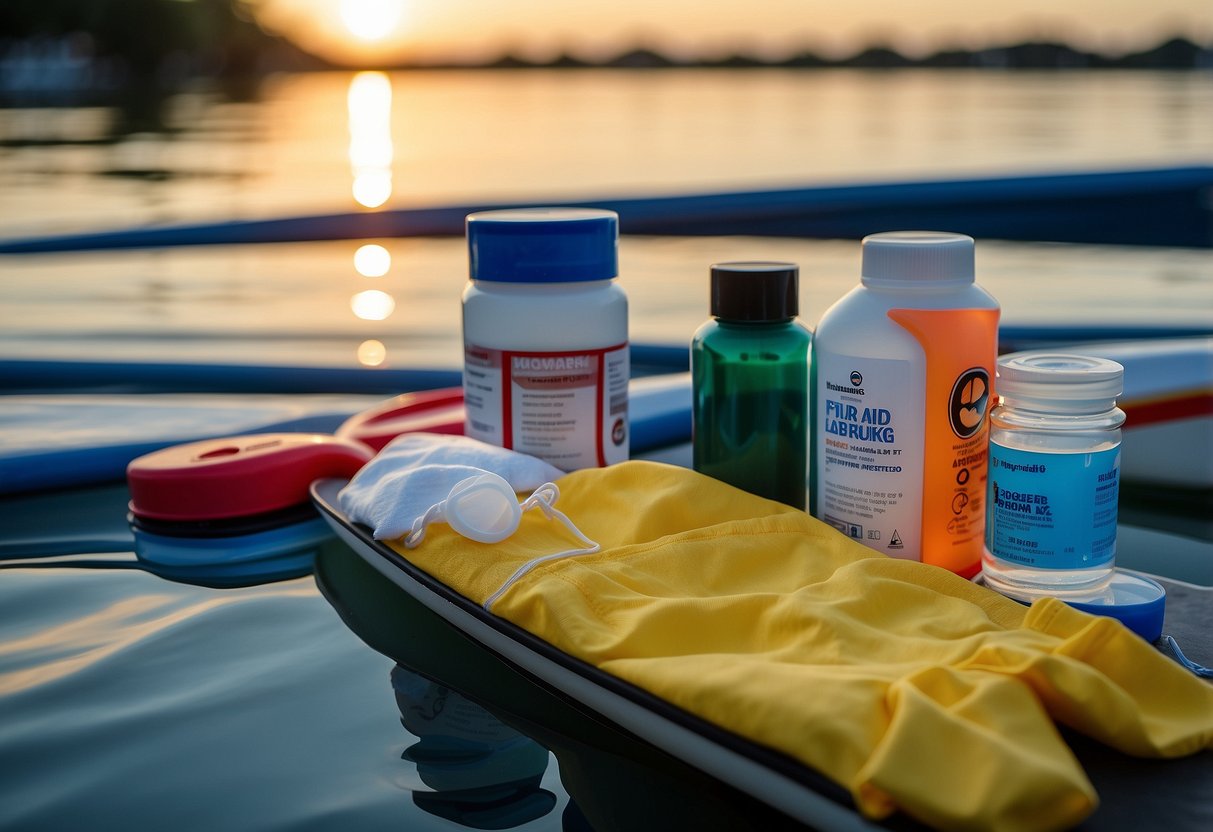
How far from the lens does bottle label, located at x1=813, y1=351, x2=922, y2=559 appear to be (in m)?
0.89

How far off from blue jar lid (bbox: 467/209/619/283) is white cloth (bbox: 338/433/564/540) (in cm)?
16

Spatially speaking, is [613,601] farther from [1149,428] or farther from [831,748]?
[1149,428]

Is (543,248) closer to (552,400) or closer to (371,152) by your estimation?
(552,400)

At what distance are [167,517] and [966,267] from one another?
0.87 meters

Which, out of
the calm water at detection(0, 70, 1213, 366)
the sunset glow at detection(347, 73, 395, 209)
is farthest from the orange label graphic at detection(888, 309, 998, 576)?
the sunset glow at detection(347, 73, 395, 209)

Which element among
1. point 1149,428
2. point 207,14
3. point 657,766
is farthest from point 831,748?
point 207,14

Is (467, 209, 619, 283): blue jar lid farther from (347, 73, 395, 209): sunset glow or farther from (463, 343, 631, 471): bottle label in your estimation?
(347, 73, 395, 209): sunset glow

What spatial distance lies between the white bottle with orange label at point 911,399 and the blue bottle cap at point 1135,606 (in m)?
0.11

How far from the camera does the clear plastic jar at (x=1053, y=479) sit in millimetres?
845

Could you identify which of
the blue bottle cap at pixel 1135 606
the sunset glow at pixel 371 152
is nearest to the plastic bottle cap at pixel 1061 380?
the blue bottle cap at pixel 1135 606

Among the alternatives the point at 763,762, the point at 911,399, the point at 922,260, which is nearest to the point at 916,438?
the point at 911,399

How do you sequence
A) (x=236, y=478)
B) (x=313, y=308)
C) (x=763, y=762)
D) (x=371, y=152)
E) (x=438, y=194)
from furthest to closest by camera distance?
1. (x=371, y=152)
2. (x=438, y=194)
3. (x=313, y=308)
4. (x=236, y=478)
5. (x=763, y=762)

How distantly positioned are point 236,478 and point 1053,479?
83cm

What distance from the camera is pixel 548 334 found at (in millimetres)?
1067
